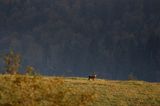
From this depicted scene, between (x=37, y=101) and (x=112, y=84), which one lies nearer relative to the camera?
(x=37, y=101)

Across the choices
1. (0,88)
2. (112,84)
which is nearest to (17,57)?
(112,84)

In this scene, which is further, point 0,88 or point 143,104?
point 143,104

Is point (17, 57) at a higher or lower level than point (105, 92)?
higher

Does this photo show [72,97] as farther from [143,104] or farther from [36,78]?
[143,104]

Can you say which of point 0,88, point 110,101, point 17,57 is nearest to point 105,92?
point 110,101

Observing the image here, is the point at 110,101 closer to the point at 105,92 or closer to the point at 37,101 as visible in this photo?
the point at 105,92

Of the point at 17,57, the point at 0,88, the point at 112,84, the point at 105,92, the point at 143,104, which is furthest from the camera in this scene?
the point at 17,57

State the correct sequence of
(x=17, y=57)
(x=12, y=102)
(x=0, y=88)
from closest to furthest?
(x=12, y=102), (x=0, y=88), (x=17, y=57)

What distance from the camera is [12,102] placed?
29750 mm

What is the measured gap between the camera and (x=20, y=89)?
29891 mm

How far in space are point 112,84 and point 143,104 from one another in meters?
9.38

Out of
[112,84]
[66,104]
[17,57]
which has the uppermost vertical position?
[17,57]

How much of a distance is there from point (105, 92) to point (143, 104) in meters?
5.22

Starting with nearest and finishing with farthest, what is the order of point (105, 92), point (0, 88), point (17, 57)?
1. point (0, 88)
2. point (105, 92)
3. point (17, 57)
